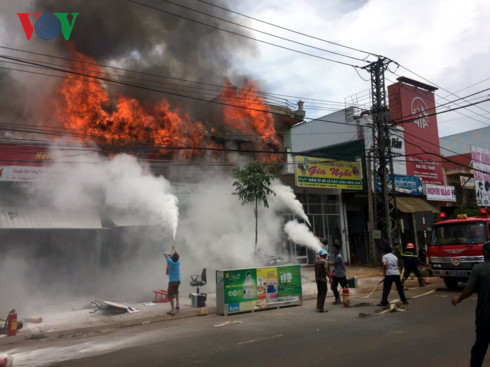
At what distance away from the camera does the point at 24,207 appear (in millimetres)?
11750

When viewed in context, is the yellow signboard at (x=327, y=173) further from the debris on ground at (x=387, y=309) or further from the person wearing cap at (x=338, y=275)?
the debris on ground at (x=387, y=309)

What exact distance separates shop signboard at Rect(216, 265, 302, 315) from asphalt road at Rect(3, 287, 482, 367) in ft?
1.64

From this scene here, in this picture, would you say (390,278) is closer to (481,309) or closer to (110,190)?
(481,309)

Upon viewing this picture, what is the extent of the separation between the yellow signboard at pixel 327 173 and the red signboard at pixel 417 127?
554 cm

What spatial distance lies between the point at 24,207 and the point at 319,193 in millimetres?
14226

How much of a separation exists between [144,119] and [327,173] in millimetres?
9594

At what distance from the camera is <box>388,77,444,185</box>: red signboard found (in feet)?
80.4

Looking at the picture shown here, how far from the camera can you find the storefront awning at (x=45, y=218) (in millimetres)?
11102

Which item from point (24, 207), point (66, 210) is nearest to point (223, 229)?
point (66, 210)

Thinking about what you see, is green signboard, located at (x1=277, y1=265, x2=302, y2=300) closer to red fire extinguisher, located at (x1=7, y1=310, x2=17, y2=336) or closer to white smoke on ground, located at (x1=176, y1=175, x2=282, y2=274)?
white smoke on ground, located at (x1=176, y1=175, x2=282, y2=274)

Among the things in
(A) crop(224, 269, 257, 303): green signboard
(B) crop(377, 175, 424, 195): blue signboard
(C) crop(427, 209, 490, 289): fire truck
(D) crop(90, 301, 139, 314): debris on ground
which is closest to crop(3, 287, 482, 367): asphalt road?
(A) crop(224, 269, 257, 303): green signboard

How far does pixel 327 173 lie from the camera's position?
19.1m

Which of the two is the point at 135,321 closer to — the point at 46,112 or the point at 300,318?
the point at 300,318

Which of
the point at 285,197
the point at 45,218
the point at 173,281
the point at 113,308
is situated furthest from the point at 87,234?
the point at 285,197
